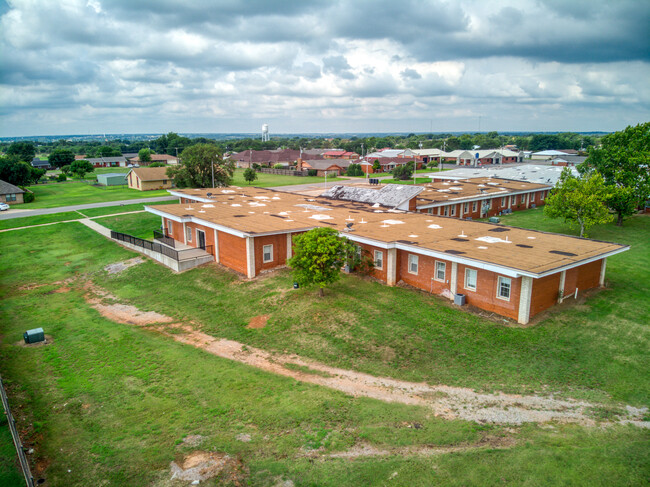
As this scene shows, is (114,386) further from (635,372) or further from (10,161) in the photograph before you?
(10,161)

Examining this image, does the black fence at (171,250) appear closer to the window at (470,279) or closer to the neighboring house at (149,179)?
the window at (470,279)

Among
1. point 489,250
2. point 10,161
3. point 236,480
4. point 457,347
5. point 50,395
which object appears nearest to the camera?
point 236,480

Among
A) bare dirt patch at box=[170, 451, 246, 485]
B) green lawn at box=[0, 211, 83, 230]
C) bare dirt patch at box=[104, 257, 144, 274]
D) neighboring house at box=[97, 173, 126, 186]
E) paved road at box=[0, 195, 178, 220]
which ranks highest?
neighboring house at box=[97, 173, 126, 186]

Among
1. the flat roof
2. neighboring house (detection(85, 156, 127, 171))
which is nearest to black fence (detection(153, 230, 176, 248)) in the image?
the flat roof

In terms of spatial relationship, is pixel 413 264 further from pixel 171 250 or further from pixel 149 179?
pixel 149 179

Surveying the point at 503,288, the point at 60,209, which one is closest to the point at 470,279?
the point at 503,288

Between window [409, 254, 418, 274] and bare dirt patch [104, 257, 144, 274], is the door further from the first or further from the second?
window [409, 254, 418, 274]

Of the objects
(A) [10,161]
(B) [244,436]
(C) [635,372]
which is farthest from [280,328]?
(A) [10,161]
